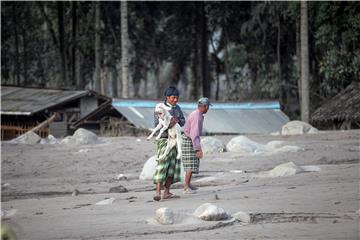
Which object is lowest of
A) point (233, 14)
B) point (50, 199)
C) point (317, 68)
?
point (50, 199)

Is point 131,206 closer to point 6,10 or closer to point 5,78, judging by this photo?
point 6,10

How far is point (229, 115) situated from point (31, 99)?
8204 mm

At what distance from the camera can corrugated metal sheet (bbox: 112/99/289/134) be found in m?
25.2

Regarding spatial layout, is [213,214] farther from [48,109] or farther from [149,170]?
[48,109]

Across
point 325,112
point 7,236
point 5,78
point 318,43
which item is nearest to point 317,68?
point 318,43

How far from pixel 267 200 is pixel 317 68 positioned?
82.5 ft

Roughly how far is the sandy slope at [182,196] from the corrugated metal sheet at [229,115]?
6070 mm

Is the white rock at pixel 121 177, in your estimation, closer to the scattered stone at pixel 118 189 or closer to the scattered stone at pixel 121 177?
the scattered stone at pixel 121 177

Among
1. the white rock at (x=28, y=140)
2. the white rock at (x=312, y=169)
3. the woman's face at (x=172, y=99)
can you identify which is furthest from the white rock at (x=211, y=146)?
the white rock at (x=28, y=140)

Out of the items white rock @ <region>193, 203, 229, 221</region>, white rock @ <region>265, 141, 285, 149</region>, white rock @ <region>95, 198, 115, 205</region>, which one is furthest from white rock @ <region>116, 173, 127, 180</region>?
white rock @ <region>193, 203, 229, 221</region>

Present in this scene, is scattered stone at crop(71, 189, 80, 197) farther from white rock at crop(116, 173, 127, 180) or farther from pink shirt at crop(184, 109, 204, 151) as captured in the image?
pink shirt at crop(184, 109, 204, 151)

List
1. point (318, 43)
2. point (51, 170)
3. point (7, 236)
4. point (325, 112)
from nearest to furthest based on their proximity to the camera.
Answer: point (7, 236) < point (51, 170) < point (325, 112) < point (318, 43)

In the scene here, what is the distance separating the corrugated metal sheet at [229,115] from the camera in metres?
25.2

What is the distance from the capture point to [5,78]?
4741 centimetres
